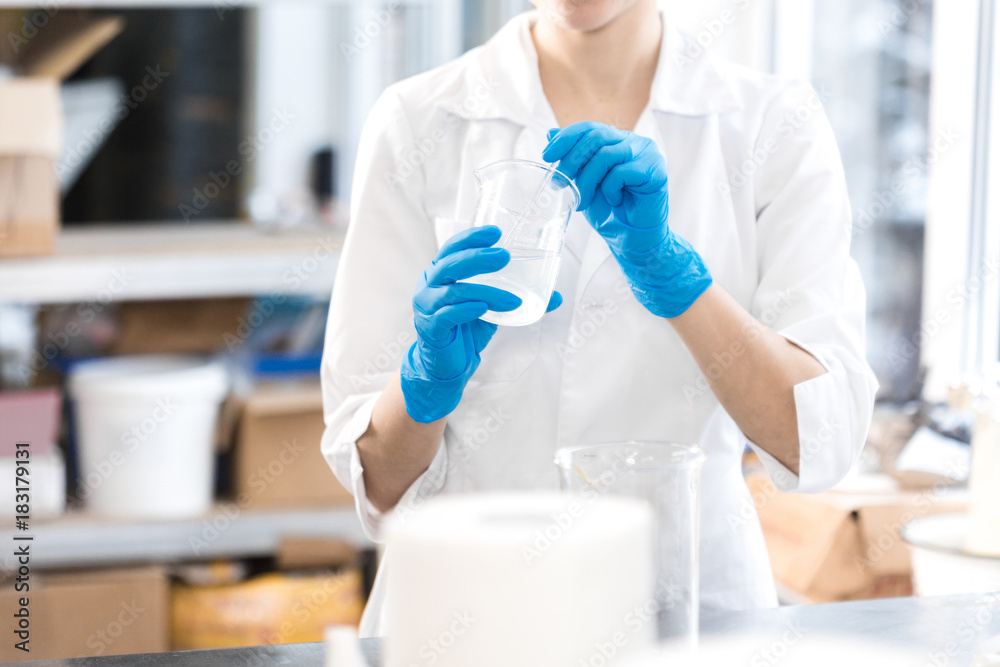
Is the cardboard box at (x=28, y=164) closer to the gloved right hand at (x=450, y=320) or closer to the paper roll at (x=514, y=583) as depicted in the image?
the gloved right hand at (x=450, y=320)

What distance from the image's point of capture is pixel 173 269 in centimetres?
204

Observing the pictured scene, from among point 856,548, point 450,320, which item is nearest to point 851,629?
point 450,320

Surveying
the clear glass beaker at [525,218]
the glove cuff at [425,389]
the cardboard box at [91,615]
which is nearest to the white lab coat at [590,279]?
the glove cuff at [425,389]

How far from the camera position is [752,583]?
3.77ft

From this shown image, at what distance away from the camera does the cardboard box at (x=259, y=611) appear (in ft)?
6.55

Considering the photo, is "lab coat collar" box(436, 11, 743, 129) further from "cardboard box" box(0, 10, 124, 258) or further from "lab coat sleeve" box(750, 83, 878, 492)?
"cardboard box" box(0, 10, 124, 258)

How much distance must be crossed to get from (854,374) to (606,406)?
0.29 m

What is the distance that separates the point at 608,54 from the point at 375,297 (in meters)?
0.44

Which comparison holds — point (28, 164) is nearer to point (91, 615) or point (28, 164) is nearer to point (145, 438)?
point (145, 438)

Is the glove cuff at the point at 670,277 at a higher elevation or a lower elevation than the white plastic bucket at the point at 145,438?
higher

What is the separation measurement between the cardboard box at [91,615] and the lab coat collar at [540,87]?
1.33 metres

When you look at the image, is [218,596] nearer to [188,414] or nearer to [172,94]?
[188,414]

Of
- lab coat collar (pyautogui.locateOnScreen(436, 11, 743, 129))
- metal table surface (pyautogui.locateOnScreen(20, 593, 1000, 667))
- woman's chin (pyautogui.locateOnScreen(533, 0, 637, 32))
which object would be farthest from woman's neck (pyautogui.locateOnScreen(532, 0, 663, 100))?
metal table surface (pyautogui.locateOnScreen(20, 593, 1000, 667))

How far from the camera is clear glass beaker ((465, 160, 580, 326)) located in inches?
34.8
